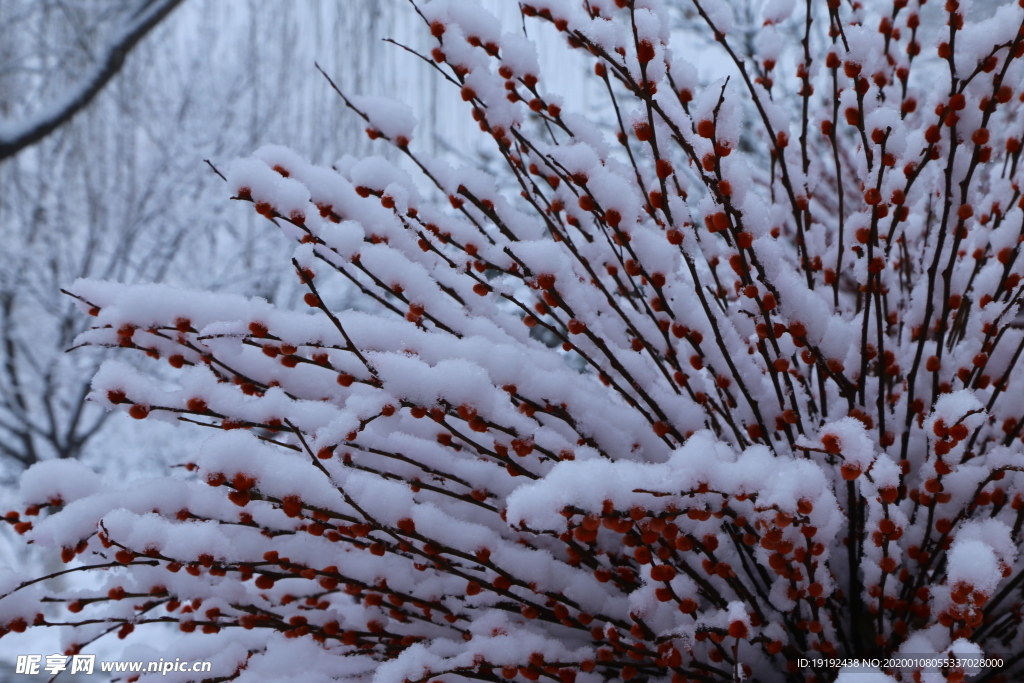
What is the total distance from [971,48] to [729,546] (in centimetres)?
66

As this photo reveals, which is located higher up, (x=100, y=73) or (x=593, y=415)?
(x=100, y=73)

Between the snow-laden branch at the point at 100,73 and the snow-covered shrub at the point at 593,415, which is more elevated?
the snow-laden branch at the point at 100,73

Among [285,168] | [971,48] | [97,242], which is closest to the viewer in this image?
[971,48]

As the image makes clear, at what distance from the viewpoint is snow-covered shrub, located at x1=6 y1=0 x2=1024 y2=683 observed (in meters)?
0.78

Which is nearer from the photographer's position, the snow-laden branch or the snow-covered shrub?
the snow-covered shrub

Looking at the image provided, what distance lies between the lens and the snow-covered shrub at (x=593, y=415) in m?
0.78

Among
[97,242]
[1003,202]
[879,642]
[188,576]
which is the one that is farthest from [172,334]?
[97,242]

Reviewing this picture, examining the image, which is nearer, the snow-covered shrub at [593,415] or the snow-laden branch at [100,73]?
the snow-covered shrub at [593,415]

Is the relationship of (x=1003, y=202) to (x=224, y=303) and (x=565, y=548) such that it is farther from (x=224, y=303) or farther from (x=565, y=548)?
(x=224, y=303)

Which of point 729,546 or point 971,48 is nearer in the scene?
point 971,48

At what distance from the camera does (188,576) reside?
1.07 metres

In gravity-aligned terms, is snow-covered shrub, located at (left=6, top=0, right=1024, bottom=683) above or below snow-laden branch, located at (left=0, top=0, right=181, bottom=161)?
below

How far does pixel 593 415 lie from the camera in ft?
3.08

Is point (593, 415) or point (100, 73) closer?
point (593, 415)
